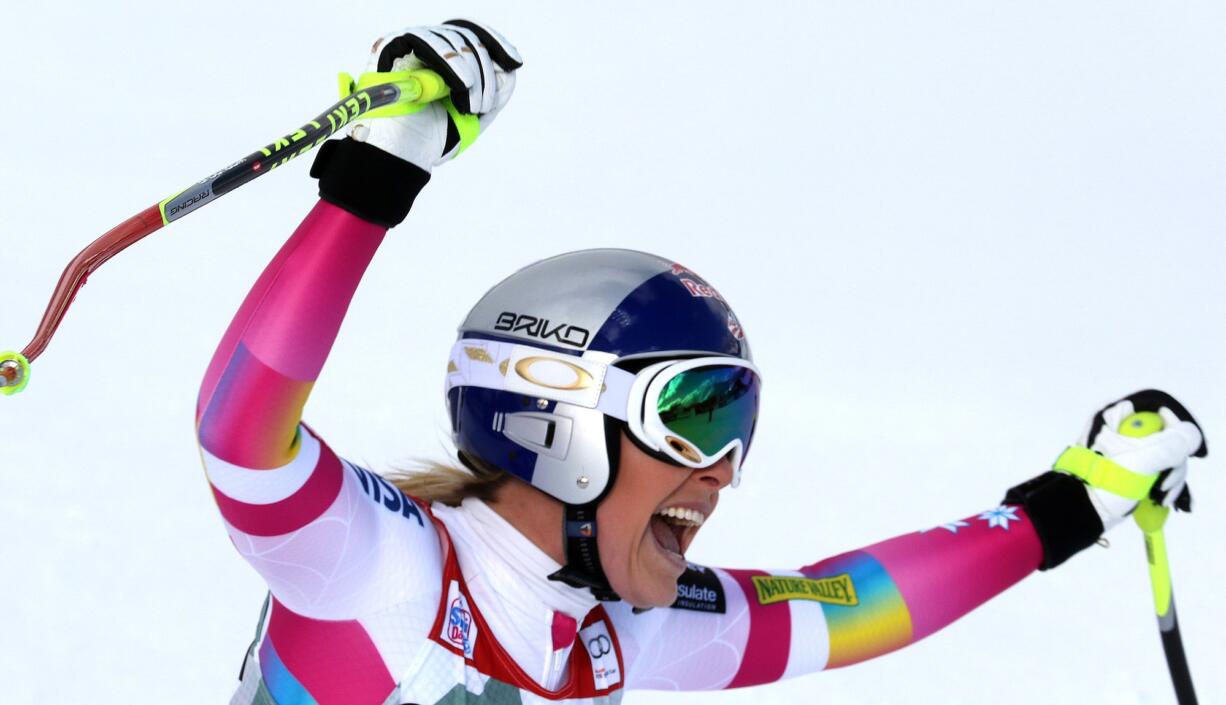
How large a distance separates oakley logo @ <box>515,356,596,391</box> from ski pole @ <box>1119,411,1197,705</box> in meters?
1.82

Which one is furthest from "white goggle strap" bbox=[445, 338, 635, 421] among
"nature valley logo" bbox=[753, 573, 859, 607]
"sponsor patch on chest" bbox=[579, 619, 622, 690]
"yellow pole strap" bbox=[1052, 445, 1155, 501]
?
"yellow pole strap" bbox=[1052, 445, 1155, 501]

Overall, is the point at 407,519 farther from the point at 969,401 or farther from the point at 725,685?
the point at 969,401

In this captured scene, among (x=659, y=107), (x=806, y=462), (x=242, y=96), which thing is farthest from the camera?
(x=659, y=107)

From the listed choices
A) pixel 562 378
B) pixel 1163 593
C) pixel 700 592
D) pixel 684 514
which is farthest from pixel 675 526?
pixel 1163 593

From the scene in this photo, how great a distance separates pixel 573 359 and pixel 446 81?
658 millimetres

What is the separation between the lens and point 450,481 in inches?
137

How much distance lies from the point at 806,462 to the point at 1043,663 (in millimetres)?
1152

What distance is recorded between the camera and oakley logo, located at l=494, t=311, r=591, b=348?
318 centimetres

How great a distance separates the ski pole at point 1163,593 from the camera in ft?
14.2

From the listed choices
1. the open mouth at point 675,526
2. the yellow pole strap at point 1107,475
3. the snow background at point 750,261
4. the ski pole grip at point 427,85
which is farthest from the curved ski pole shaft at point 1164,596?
the ski pole grip at point 427,85

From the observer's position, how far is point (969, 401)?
20.3 ft

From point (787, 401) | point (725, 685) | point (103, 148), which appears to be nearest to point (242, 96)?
point (103, 148)

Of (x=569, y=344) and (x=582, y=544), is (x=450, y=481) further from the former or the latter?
(x=569, y=344)

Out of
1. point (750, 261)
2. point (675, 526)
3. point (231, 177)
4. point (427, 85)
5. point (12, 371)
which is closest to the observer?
point (12, 371)
